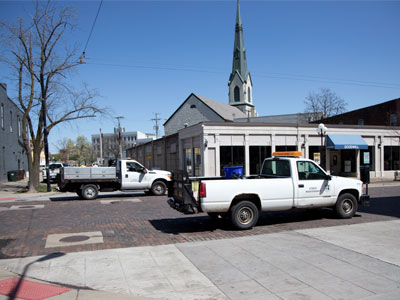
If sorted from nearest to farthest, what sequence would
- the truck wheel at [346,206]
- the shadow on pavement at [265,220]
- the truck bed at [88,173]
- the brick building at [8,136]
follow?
the shadow on pavement at [265,220]
the truck wheel at [346,206]
the truck bed at [88,173]
the brick building at [8,136]

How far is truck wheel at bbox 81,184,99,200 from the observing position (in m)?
16.7

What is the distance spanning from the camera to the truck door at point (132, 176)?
17.4m

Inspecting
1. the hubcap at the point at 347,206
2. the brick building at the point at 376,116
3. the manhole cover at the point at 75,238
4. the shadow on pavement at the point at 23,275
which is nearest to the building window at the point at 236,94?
the brick building at the point at 376,116

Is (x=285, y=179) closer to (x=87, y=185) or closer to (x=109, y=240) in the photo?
(x=109, y=240)

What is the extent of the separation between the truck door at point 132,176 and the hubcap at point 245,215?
959 cm

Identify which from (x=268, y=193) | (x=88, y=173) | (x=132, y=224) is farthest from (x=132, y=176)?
(x=268, y=193)

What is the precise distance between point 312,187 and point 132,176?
1034 centimetres

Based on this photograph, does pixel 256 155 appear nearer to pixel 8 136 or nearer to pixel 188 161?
pixel 188 161

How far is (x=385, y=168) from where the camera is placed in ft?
95.7

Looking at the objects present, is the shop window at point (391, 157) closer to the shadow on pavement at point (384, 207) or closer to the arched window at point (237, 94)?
the shadow on pavement at point (384, 207)

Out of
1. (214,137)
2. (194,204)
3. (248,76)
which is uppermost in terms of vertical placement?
(248,76)

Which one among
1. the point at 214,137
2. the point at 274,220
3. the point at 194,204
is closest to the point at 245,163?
the point at 214,137

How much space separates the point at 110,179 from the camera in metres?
17.0

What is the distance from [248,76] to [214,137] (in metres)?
58.7
